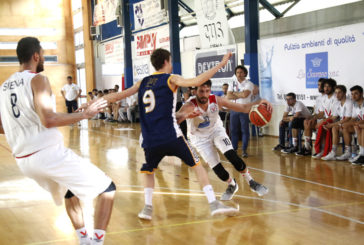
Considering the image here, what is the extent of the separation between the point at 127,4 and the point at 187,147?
13.4 metres

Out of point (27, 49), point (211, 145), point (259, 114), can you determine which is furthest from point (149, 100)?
point (259, 114)

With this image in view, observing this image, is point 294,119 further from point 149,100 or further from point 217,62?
point 149,100

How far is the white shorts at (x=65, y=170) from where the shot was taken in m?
3.07

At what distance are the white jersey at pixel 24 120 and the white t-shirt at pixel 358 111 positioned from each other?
5749mm

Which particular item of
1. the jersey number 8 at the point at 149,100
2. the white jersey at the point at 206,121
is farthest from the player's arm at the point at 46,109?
the white jersey at the point at 206,121

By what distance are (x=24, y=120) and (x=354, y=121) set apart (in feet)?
19.5

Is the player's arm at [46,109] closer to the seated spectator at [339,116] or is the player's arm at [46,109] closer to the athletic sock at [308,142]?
the seated spectator at [339,116]

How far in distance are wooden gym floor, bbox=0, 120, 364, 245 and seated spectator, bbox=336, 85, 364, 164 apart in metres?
0.24

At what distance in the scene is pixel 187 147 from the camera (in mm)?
4500

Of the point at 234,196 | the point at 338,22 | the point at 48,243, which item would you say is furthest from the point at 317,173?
the point at 338,22

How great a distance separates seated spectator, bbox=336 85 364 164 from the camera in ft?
24.7

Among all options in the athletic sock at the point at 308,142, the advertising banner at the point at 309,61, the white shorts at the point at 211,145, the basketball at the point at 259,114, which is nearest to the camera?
the white shorts at the point at 211,145

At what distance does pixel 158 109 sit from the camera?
4.38 m

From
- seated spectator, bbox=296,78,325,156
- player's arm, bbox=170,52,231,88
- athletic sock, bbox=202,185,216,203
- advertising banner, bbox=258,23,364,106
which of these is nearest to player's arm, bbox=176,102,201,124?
player's arm, bbox=170,52,231,88
